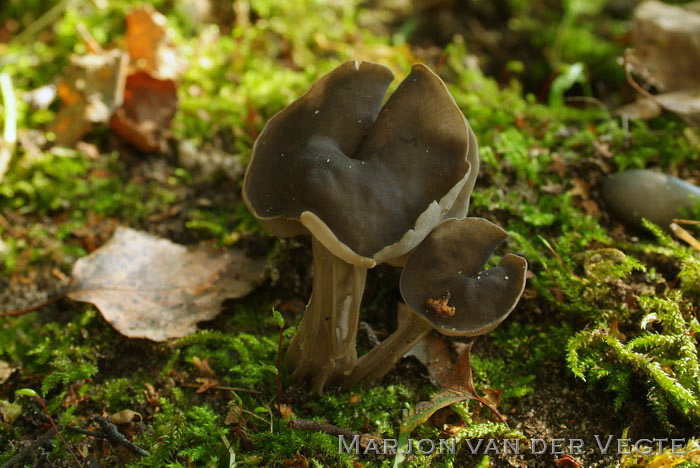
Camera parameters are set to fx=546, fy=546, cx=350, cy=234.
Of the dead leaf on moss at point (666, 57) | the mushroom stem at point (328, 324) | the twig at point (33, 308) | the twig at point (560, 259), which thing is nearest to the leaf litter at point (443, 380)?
the mushroom stem at point (328, 324)

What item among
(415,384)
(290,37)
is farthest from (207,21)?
(415,384)

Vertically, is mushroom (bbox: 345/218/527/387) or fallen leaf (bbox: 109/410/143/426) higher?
mushroom (bbox: 345/218/527/387)

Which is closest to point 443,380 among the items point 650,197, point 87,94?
point 650,197

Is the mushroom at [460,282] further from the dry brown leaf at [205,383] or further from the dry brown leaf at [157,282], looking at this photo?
the dry brown leaf at [157,282]

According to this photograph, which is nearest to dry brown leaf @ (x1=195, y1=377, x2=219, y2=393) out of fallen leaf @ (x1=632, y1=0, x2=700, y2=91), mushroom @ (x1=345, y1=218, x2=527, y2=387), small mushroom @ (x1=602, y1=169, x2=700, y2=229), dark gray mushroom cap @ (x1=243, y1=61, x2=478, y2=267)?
dark gray mushroom cap @ (x1=243, y1=61, x2=478, y2=267)

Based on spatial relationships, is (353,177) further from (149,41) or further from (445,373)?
(149,41)

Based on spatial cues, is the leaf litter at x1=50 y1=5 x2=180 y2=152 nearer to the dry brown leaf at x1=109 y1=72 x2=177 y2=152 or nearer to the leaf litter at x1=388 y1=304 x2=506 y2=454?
the dry brown leaf at x1=109 y1=72 x2=177 y2=152

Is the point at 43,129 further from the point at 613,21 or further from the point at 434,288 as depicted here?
the point at 613,21

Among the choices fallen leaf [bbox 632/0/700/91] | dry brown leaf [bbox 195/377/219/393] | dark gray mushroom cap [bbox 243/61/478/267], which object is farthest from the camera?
fallen leaf [bbox 632/0/700/91]
